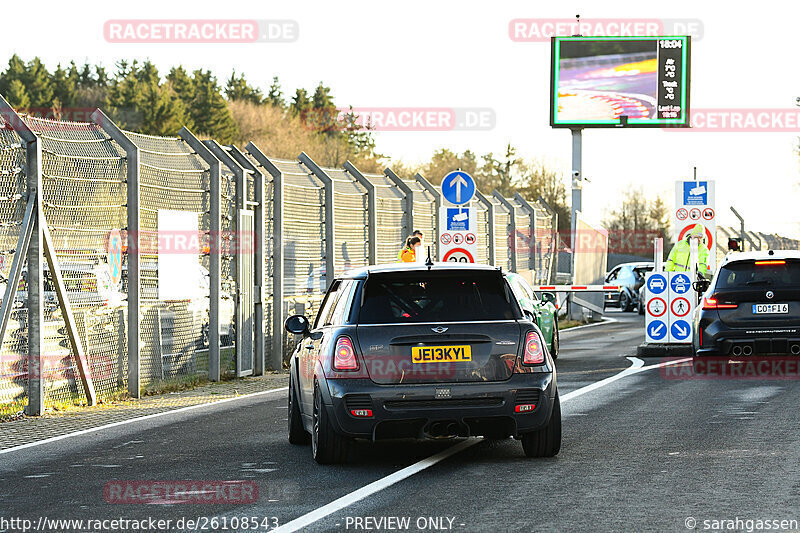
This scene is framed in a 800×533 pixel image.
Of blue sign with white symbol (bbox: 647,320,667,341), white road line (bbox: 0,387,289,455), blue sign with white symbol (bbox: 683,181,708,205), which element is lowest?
white road line (bbox: 0,387,289,455)

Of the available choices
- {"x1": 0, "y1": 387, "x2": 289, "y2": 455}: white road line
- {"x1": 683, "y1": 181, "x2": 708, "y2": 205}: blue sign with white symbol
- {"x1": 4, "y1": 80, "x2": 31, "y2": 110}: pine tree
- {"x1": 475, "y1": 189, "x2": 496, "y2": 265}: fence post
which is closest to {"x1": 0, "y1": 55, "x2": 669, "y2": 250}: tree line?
{"x1": 4, "y1": 80, "x2": 31, "y2": 110}: pine tree

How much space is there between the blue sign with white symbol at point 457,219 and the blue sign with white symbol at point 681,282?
16.1ft

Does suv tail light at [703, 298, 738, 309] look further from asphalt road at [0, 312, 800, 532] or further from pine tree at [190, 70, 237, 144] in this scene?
pine tree at [190, 70, 237, 144]

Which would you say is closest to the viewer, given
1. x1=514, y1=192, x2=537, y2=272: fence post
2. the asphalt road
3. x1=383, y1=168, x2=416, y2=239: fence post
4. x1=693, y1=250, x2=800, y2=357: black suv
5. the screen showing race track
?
the asphalt road

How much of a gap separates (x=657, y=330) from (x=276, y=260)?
5958mm

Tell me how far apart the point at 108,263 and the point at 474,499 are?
8498mm

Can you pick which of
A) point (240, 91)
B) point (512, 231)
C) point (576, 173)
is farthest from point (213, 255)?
point (240, 91)

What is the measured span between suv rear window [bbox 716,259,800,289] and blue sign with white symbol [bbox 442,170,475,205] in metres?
7.00

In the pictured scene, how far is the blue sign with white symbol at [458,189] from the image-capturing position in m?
23.8

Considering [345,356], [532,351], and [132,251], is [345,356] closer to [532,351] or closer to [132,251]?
[532,351]

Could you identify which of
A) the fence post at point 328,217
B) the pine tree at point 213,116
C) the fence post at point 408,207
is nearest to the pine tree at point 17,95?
the pine tree at point 213,116

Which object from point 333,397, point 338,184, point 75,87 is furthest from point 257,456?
point 75,87

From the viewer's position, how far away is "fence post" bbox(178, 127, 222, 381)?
17.9 meters

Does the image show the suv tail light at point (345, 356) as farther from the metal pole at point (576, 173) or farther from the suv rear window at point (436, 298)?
the metal pole at point (576, 173)
